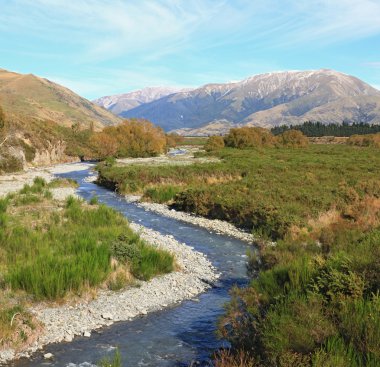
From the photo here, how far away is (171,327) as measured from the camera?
35.4ft

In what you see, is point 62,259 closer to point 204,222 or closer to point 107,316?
point 107,316

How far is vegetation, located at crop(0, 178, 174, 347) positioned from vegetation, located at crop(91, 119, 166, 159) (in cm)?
6226

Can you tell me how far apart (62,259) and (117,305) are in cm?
241

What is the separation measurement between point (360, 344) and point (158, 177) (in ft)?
115

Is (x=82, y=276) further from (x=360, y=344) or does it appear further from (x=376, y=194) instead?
(x=376, y=194)

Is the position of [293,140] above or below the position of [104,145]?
above

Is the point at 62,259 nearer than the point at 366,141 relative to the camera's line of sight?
Yes

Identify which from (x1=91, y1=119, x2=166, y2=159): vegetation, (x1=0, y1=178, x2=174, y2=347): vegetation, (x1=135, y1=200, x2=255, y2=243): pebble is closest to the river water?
(x1=0, y1=178, x2=174, y2=347): vegetation

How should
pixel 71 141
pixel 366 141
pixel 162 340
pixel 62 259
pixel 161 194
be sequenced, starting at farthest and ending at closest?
pixel 366 141 → pixel 71 141 → pixel 161 194 → pixel 62 259 → pixel 162 340

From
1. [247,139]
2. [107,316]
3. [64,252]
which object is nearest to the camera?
[107,316]

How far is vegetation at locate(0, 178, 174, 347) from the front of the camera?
448 inches

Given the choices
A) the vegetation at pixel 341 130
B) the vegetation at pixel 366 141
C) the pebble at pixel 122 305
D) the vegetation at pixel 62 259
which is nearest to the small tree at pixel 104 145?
the vegetation at pixel 62 259

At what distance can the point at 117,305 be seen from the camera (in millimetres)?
11820

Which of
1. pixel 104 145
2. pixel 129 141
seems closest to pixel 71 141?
pixel 129 141
